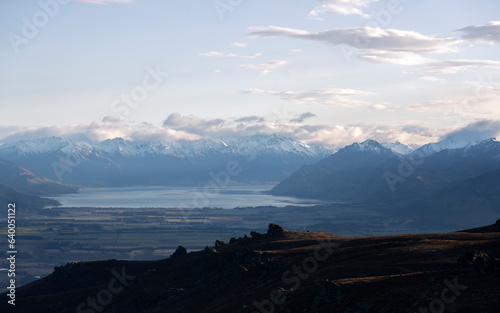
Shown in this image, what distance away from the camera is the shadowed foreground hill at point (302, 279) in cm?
4419

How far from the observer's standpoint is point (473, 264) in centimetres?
4541

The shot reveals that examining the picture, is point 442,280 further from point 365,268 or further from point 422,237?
point 422,237

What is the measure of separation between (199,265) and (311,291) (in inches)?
1558

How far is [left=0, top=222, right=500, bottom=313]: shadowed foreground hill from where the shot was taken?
44.2 m

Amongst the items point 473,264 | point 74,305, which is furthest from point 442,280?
point 74,305

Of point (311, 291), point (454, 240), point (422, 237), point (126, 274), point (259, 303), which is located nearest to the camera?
point (311, 291)

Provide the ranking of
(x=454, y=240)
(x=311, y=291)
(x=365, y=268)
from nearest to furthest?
(x=311, y=291)
(x=365, y=268)
(x=454, y=240)

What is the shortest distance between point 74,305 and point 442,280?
61264mm

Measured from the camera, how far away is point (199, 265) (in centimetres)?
8962

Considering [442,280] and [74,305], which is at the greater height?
[442,280]

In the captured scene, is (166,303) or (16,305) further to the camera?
(16,305)

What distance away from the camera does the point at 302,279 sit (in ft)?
211

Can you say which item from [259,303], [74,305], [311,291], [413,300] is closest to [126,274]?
[74,305]

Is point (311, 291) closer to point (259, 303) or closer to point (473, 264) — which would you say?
point (259, 303)
